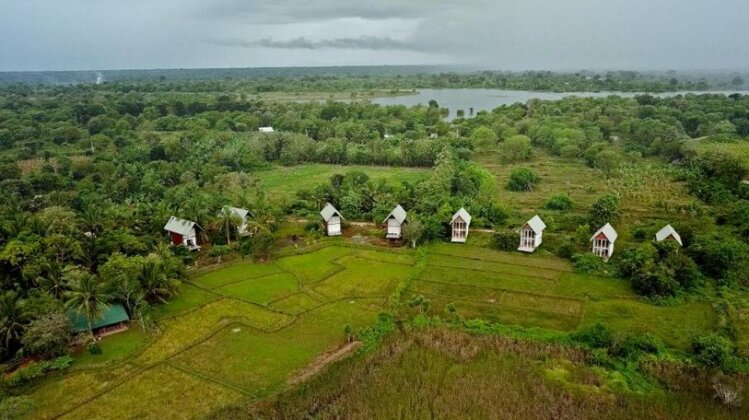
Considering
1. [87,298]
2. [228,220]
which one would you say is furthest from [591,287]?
[87,298]

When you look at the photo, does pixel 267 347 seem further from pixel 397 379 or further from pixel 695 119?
pixel 695 119

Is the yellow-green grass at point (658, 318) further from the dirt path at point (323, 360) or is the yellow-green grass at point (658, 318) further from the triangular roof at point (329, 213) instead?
the triangular roof at point (329, 213)

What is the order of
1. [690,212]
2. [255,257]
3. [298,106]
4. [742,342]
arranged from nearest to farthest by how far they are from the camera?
[742,342] → [255,257] → [690,212] → [298,106]

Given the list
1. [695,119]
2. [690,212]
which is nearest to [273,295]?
[690,212]

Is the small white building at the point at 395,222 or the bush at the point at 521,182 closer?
the small white building at the point at 395,222

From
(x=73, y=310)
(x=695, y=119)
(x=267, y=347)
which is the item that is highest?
(x=695, y=119)

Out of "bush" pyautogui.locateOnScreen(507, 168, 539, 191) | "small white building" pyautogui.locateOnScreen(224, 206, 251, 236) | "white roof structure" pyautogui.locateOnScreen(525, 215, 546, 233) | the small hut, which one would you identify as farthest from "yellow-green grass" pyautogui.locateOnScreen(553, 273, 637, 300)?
the small hut

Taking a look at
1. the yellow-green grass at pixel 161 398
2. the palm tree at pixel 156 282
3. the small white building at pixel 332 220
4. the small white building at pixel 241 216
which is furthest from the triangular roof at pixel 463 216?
the yellow-green grass at pixel 161 398

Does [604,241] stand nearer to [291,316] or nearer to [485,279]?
[485,279]
